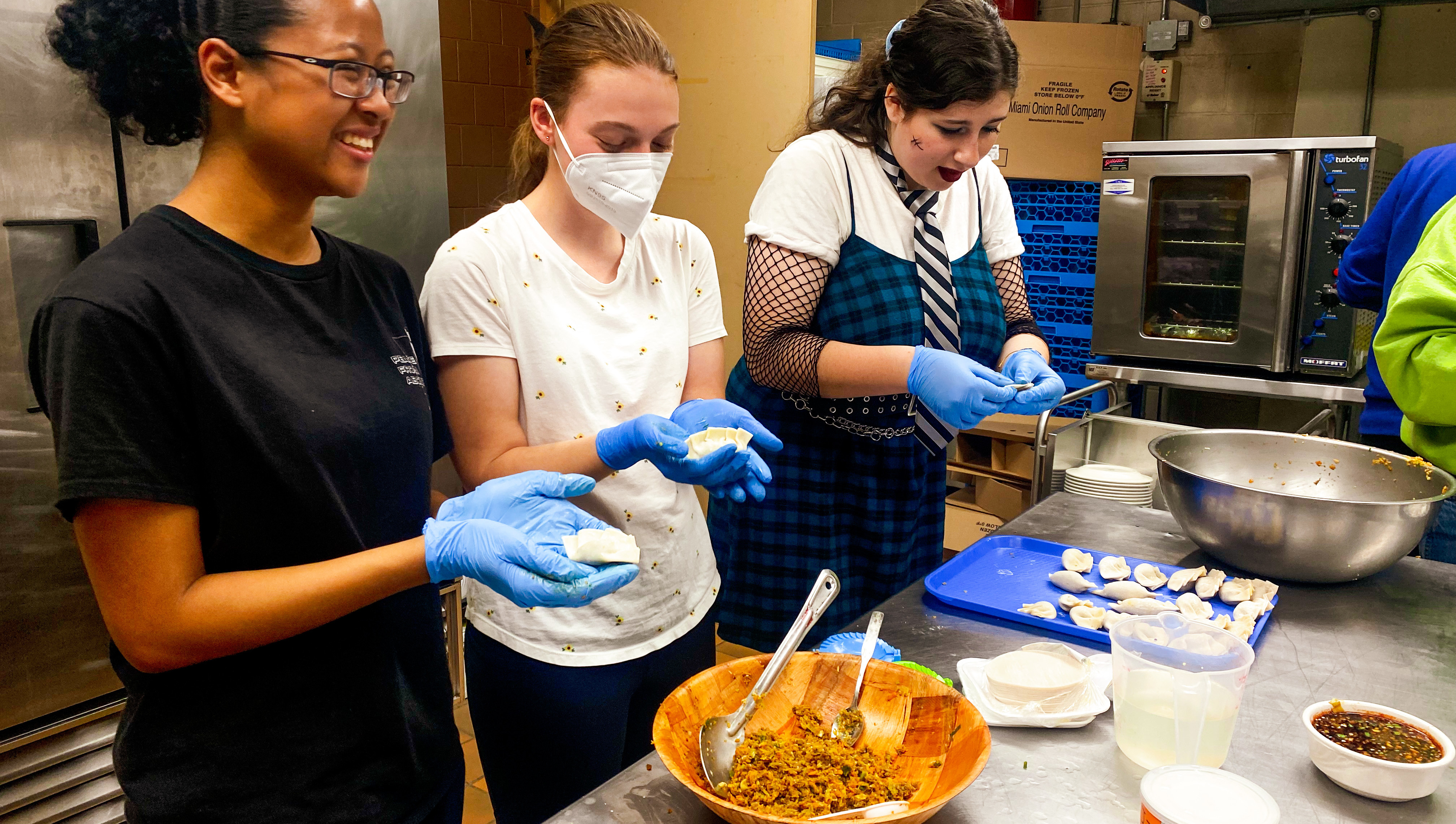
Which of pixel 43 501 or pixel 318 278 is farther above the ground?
pixel 318 278

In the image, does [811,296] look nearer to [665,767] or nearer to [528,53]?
[665,767]

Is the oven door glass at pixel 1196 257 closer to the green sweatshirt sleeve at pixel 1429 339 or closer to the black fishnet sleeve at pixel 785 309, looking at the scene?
the green sweatshirt sleeve at pixel 1429 339

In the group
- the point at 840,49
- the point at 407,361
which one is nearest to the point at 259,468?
the point at 407,361

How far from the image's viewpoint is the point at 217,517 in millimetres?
963

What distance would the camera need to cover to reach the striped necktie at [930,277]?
6.04 ft

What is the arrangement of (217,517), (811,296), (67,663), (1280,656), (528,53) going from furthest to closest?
(528,53) < (67,663) < (811,296) < (1280,656) < (217,517)

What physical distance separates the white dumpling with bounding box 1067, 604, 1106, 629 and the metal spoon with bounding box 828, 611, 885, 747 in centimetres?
39

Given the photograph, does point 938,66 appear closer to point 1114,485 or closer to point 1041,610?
point 1041,610

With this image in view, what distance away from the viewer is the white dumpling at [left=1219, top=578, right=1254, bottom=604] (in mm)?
1477

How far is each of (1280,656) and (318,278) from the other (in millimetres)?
1349

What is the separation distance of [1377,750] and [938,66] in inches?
48.4

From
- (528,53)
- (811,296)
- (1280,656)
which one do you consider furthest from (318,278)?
(528,53)

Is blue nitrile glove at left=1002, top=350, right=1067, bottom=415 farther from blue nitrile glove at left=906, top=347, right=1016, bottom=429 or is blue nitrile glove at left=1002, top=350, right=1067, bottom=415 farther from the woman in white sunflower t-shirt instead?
the woman in white sunflower t-shirt

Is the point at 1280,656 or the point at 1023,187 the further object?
the point at 1023,187
